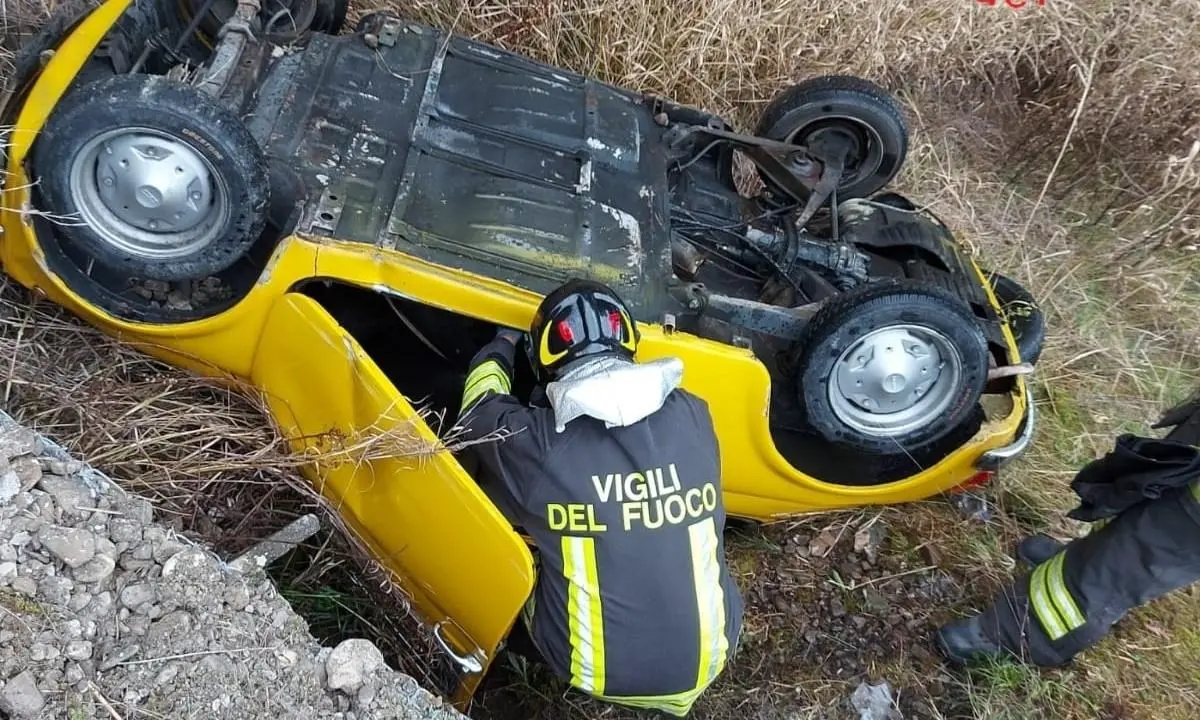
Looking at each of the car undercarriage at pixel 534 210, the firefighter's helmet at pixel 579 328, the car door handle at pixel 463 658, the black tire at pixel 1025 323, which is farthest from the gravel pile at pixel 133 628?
the black tire at pixel 1025 323

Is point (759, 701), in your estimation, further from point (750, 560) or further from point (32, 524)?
point (32, 524)

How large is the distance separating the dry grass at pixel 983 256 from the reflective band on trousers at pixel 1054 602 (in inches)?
9.3

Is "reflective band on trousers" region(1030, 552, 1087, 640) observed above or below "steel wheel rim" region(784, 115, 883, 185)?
below

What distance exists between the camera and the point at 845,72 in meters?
4.98

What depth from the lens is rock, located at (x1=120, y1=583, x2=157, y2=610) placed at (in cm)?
208

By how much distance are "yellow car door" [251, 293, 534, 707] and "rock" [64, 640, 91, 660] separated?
2.57 feet

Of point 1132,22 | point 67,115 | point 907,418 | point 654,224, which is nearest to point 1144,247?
point 1132,22

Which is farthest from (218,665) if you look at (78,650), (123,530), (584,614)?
(584,614)

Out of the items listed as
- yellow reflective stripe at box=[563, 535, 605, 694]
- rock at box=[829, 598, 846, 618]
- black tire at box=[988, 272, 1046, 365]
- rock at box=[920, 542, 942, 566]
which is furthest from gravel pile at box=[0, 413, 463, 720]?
black tire at box=[988, 272, 1046, 365]

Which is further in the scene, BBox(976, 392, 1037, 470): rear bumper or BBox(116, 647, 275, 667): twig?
BBox(976, 392, 1037, 470): rear bumper

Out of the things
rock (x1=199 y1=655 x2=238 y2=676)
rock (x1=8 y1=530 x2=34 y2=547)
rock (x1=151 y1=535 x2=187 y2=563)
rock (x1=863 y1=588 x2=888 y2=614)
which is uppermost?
rock (x1=8 y1=530 x2=34 y2=547)

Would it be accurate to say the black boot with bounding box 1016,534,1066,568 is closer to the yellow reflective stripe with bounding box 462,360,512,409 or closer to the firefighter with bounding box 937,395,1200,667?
the firefighter with bounding box 937,395,1200,667

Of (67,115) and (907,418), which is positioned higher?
(67,115)

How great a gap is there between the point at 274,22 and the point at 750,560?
8.42ft
